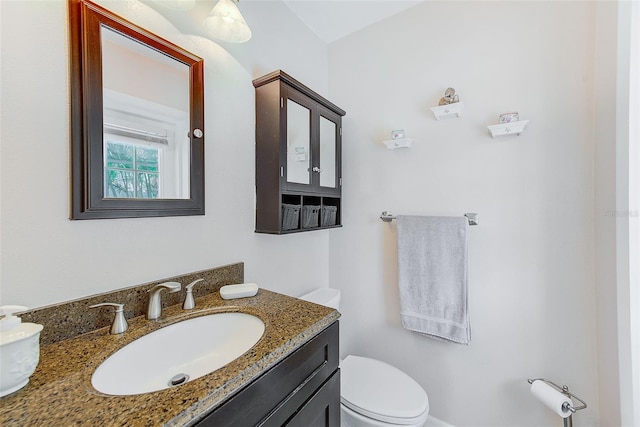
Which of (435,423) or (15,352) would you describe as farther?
(435,423)

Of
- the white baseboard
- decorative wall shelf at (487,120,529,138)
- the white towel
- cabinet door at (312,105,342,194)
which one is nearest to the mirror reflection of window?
cabinet door at (312,105,342,194)

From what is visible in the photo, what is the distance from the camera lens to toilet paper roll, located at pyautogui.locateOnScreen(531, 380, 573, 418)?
3.43 feet

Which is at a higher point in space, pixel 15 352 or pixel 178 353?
pixel 15 352

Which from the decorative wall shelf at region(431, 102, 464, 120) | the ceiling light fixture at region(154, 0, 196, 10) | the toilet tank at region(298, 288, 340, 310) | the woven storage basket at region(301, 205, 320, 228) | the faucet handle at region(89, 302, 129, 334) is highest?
the ceiling light fixture at region(154, 0, 196, 10)

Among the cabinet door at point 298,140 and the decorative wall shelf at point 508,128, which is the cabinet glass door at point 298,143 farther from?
the decorative wall shelf at point 508,128

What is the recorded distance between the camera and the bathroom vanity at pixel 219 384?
46 cm

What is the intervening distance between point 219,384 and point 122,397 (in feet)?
0.60

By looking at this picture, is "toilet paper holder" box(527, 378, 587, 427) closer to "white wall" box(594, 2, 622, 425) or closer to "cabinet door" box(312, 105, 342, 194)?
"white wall" box(594, 2, 622, 425)

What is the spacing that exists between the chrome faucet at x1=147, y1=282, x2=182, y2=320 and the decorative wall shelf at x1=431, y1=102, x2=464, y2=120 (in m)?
1.44

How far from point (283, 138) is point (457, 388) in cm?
165

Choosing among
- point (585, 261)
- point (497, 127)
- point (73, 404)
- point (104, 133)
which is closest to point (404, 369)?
point (585, 261)

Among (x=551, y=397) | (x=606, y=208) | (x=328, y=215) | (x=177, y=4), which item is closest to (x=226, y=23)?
(x=177, y=4)

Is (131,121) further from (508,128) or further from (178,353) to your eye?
(508,128)

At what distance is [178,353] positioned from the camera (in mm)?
809
